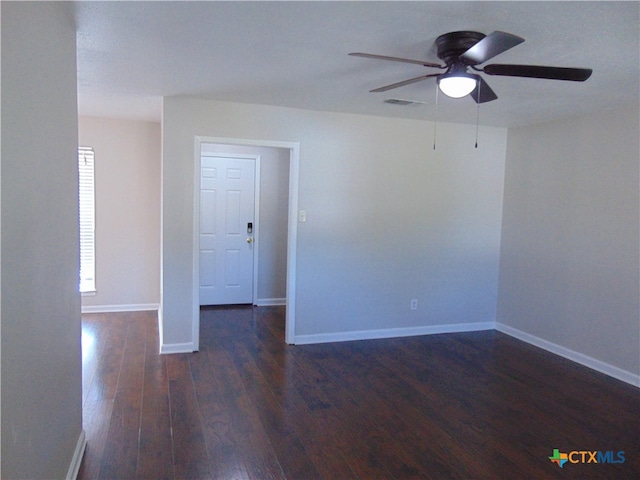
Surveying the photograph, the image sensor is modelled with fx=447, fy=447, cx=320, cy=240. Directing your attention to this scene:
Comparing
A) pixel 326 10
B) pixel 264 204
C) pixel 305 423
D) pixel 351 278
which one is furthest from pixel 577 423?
pixel 264 204

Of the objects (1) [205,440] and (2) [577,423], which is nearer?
(1) [205,440]

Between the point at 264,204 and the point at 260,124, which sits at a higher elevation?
the point at 260,124

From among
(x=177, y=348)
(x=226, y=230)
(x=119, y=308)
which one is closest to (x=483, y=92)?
(x=177, y=348)

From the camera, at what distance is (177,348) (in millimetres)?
4129

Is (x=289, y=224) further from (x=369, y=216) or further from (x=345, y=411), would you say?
(x=345, y=411)

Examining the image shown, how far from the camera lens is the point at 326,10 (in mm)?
2086

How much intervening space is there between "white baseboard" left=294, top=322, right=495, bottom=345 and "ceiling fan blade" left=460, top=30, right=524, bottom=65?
3078mm

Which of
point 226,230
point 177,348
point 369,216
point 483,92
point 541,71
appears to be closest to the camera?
point 541,71

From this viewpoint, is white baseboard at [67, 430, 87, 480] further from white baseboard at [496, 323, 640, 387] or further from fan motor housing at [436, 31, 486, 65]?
white baseboard at [496, 323, 640, 387]

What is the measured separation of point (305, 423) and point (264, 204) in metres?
3.65

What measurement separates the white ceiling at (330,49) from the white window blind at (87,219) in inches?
56.6

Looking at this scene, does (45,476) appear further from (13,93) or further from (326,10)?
(326,10)

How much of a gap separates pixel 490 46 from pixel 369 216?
8.88ft

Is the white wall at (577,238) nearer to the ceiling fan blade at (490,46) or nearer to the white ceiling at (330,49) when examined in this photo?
the white ceiling at (330,49)
